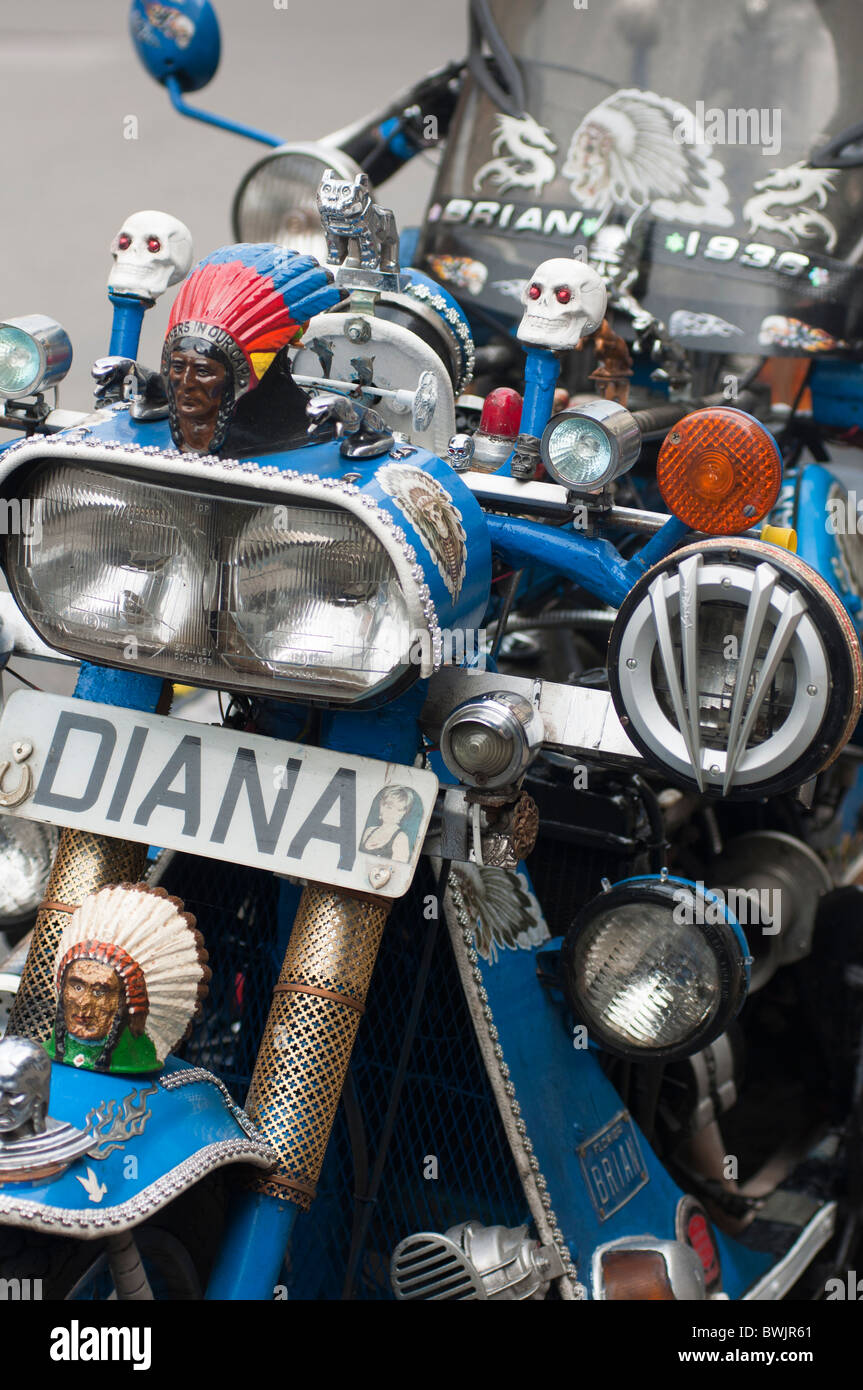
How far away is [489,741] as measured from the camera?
2.33 m

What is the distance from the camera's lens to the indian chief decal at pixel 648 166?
410cm

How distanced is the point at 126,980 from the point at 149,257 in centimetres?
149

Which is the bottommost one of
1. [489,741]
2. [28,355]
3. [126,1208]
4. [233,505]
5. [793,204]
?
[126,1208]

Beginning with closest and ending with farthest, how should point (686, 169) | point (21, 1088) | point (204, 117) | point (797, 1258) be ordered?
point (21, 1088)
point (797, 1258)
point (686, 169)
point (204, 117)

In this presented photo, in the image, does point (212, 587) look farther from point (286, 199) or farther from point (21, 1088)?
point (286, 199)


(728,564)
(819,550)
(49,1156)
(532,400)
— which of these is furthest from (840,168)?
(49,1156)

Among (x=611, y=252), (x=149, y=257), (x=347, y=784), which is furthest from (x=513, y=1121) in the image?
(x=611, y=252)

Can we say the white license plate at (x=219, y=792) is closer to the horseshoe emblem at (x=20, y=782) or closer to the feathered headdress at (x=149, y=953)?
the horseshoe emblem at (x=20, y=782)

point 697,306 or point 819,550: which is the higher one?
point 697,306

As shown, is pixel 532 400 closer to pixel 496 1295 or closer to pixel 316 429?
pixel 316 429

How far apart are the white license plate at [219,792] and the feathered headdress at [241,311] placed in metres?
0.49

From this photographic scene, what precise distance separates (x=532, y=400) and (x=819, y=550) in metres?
1.18

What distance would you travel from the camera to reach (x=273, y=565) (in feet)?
7.79

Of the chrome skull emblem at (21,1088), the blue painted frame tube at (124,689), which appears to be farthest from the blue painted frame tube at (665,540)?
the chrome skull emblem at (21,1088)
